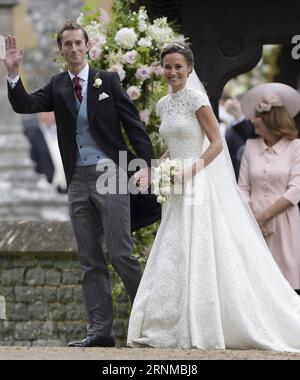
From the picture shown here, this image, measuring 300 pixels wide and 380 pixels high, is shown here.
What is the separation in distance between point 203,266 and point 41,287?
407cm

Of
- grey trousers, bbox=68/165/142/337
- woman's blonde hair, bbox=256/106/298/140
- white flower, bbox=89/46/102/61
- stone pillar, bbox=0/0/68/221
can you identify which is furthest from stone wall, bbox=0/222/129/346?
stone pillar, bbox=0/0/68/221

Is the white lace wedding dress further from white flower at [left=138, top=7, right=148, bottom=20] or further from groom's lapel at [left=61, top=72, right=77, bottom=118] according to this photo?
white flower at [left=138, top=7, right=148, bottom=20]

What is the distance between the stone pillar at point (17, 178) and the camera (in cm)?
2590

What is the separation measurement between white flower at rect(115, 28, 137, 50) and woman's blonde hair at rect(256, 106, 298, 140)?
1266 millimetres

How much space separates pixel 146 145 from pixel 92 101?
0.46 m

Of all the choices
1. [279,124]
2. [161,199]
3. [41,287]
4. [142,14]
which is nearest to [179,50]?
[161,199]

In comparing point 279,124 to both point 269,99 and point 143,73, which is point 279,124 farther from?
point 143,73

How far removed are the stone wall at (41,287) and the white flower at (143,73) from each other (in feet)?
6.18

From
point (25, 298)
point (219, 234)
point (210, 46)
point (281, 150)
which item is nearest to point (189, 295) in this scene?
point (219, 234)

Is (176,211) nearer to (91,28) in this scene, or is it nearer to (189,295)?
(189,295)

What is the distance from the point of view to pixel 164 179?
1199 cm

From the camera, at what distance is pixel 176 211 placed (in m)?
12.1

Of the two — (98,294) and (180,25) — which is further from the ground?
(180,25)

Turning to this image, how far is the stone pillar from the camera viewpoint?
25900 mm
